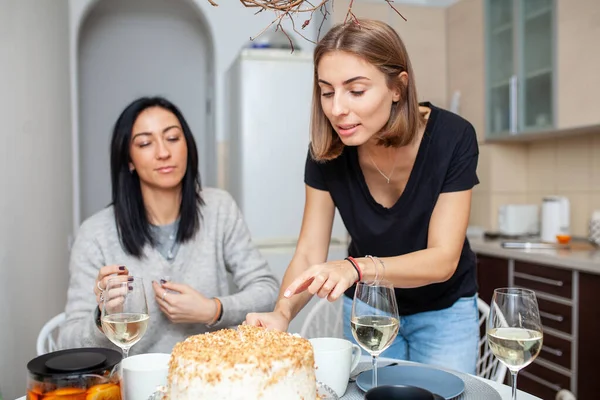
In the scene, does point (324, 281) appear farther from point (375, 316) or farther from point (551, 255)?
point (551, 255)

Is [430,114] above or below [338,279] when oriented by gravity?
above

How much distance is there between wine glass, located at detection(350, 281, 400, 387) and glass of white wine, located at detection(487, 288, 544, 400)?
166 millimetres

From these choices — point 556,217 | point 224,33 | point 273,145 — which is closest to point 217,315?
point 273,145

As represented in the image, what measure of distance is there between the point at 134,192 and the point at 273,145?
1.81 m

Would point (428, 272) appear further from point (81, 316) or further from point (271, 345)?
point (81, 316)

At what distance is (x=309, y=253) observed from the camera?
1491 millimetres

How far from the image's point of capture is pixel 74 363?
78 centimetres

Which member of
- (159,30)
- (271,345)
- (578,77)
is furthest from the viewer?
(159,30)

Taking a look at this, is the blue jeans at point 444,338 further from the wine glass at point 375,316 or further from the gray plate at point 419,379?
the wine glass at point 375,316

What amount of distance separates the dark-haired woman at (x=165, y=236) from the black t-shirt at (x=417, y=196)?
1.19 ft

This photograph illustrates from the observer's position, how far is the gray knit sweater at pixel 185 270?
1.51 m

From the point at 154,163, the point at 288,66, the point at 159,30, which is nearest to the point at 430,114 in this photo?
the point at 154,163

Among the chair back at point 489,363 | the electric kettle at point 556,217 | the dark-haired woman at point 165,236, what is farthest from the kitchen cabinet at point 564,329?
the dark-haired woman at point 165,236

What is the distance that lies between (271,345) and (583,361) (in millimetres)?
2155
